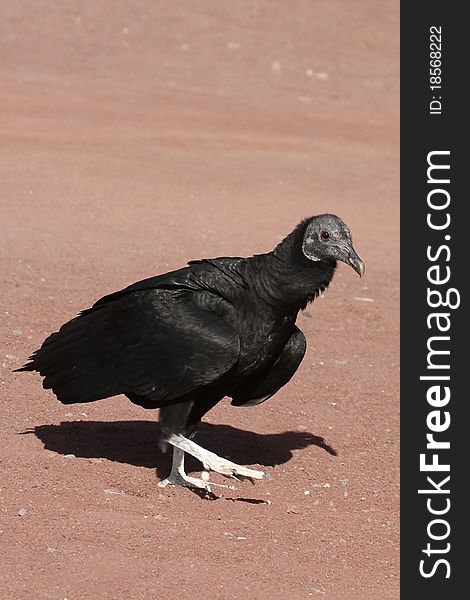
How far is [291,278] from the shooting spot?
6.03 m

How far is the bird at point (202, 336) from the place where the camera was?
595cm

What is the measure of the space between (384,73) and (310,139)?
527 centimetres

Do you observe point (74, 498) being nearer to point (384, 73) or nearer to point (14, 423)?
point (14, 423)

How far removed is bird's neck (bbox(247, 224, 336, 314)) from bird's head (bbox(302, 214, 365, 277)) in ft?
0.12

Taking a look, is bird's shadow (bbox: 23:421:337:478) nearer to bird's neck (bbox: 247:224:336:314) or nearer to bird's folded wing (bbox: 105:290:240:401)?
bird's folded wing (bbox: 105:290:240:401)

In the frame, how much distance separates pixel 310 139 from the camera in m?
15.5

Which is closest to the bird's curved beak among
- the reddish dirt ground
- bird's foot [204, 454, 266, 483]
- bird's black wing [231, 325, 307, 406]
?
bird's black wing [231, 325, 307, 406]

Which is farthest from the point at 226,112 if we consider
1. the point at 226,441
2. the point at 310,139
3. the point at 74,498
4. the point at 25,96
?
the point at 74,498

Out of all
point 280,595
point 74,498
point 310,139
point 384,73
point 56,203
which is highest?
point 384,73

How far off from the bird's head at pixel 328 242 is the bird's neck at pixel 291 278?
4 cm

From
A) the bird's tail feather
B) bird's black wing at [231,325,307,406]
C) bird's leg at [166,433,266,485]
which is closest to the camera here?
bird's leg at [166,433,266,485]

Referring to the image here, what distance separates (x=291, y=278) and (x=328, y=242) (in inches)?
10.1

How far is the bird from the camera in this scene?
5.95 metres

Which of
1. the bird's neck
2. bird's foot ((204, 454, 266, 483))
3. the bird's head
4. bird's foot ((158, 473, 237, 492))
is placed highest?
the bird's head
